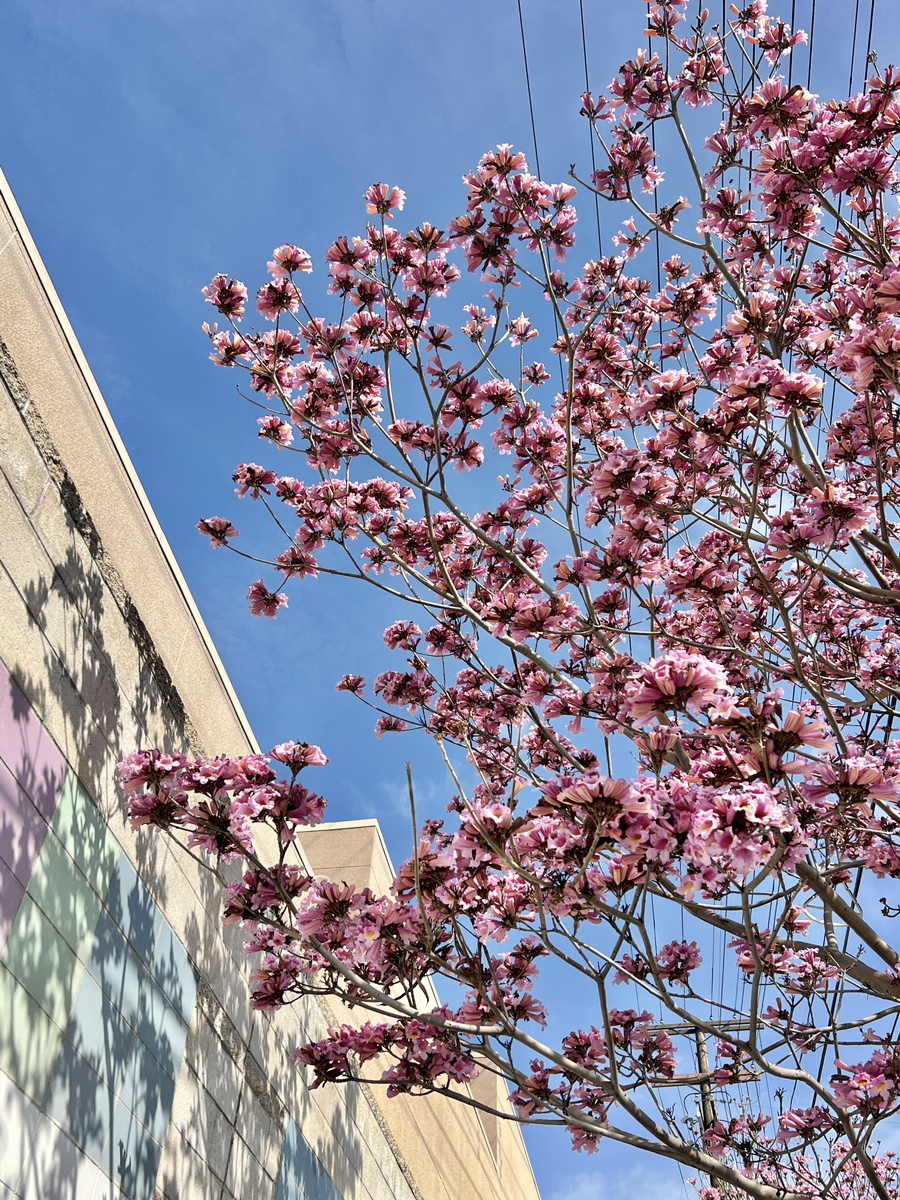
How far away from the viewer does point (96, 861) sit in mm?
4301

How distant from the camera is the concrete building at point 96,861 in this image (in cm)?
369

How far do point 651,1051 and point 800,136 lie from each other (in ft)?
16.2

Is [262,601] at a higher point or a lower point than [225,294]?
lower

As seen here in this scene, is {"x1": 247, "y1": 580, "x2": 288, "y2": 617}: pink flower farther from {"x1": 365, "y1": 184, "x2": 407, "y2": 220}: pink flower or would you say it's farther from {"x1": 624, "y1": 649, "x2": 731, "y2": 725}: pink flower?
{"x1": 624, "y1": 649, "x2": 731, "y2": 725}: pink flower

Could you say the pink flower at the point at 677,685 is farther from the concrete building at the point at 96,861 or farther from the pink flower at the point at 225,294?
the pink flower at the point at 225,294

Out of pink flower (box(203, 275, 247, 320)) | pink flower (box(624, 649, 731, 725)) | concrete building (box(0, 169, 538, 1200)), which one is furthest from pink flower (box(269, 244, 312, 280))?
pink flower (box(624, 649, 731, 725))

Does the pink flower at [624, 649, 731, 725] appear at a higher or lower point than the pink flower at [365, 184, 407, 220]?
lower

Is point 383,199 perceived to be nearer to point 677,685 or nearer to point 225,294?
point 225,294

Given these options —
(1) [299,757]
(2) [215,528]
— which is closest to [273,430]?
(2) [215,528]

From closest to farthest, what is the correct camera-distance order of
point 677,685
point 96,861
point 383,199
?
point 677,685
point 96,861
point 383,199

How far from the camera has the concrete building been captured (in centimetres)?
369

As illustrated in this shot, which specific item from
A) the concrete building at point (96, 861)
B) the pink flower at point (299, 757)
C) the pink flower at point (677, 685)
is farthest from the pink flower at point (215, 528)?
the pink flower at point (677, 685)

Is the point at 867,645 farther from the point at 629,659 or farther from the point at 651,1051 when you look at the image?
the point at 651,1051

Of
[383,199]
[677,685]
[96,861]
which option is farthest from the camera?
[383,199]
